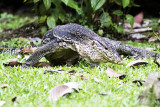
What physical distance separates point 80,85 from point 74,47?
1.10 meters

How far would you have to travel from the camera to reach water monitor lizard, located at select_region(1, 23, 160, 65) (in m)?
3.97

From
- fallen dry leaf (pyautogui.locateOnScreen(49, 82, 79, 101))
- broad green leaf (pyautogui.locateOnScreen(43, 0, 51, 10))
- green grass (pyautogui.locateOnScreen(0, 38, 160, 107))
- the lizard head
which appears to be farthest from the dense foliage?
fallen dry leaf (pyautogui.locateOnScreen(49, 82, 79, 101))

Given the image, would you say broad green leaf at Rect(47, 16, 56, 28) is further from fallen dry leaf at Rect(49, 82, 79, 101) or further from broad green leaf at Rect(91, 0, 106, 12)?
fallen dry leaf at Rect(49, 82, 79, 101)

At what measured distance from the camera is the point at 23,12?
14.4 meters

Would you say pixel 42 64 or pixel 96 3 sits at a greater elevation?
pixel 96 3

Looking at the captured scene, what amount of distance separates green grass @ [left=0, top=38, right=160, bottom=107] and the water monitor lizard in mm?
232

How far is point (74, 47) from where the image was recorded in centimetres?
412

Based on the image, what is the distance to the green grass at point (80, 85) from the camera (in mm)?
2682

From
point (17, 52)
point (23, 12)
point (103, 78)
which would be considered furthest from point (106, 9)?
point (23, 12)

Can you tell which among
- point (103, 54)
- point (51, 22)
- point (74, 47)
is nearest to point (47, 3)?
point (51, 22)

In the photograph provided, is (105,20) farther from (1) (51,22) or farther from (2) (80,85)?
(2) (80,85)

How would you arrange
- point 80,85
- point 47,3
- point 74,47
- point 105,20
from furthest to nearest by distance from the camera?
point 105,20 < point 47,3 < point 74,47 < point 80,85

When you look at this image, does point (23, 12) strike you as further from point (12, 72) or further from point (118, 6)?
point (12, 72)

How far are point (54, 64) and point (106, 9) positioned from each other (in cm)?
332
